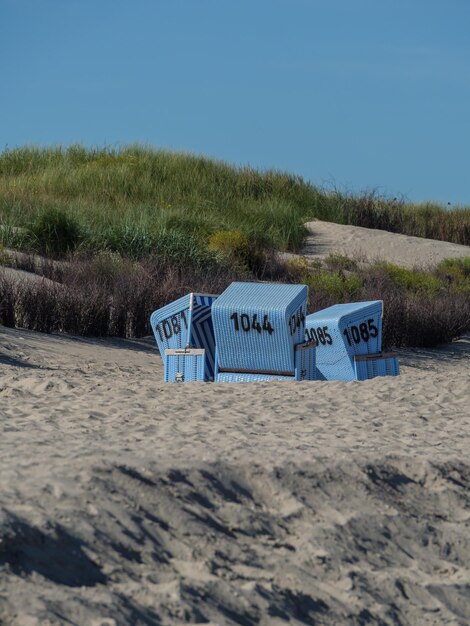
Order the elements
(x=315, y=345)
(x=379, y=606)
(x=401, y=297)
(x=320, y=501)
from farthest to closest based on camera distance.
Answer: (x=401, y=297)
(x=315, y=345)
(x=320, y=501)
(x=379, y=606)

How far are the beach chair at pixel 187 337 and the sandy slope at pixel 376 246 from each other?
1294 cm

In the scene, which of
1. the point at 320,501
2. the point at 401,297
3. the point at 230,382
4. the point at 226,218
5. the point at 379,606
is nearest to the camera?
the point at 379,606

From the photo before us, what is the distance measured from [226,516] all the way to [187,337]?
6078mm

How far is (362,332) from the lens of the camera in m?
11.7

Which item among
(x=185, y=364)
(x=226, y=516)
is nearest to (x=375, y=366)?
(x=185, y=364)

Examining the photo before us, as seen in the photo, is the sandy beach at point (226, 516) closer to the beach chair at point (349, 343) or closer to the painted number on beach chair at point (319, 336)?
the beach chair at point (349, 343)

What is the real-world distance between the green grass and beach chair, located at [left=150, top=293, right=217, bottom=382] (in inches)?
296

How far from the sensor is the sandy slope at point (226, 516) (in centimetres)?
443

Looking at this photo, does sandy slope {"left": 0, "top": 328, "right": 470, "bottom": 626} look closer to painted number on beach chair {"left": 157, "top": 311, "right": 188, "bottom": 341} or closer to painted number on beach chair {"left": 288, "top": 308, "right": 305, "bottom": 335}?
painted number on beach chair {"left": 288, "top": 308, "right": 305, "bottom": 335}

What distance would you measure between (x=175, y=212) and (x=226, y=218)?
2.27 m

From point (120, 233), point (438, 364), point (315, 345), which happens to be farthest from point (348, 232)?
point (315, 345)

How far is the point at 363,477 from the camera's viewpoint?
19.9 feet

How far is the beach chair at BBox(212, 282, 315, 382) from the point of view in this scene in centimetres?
1032

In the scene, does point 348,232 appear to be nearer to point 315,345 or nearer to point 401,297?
point 401,297
